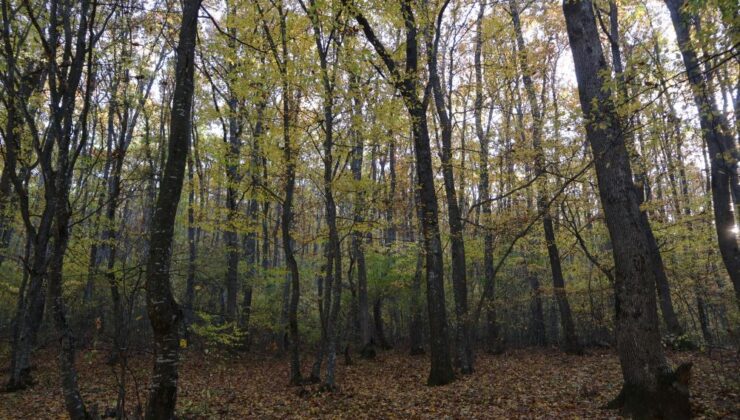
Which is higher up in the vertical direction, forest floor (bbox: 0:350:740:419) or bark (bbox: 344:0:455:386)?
bark (bbox: 344:0:455:386)

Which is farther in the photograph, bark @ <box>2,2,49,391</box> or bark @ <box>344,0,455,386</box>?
bark @ <box>344,0,455,386</box>

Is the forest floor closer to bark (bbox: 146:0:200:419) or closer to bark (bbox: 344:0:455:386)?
bark (bbox: 146:0:200:419)

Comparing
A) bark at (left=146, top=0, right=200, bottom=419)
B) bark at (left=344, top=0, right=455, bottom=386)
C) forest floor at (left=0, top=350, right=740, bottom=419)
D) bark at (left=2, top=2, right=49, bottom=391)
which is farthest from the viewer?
bark at (left=344, top=0, right=455, bottom=386)

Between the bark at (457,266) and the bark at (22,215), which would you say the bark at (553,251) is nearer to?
the bark at (457,266)

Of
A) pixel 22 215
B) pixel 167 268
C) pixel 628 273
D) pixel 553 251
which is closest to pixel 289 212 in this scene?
pixel 22 215

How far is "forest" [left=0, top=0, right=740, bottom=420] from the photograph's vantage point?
5270 mm

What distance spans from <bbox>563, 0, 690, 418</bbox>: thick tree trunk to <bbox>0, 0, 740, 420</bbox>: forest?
0.09 feet

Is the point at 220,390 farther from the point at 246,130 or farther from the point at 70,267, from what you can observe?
the point at 246,130

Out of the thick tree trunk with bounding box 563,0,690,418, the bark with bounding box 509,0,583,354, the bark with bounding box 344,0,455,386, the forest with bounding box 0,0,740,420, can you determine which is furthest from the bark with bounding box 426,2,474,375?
the thick tree trunk with bounding box 563,0,690,418

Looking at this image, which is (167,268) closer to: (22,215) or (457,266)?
(22,215)

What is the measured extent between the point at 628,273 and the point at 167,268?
565 cm

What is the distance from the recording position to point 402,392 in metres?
8.71

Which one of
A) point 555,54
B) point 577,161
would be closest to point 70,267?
point 577,161

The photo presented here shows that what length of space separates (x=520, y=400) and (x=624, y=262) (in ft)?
11.1
